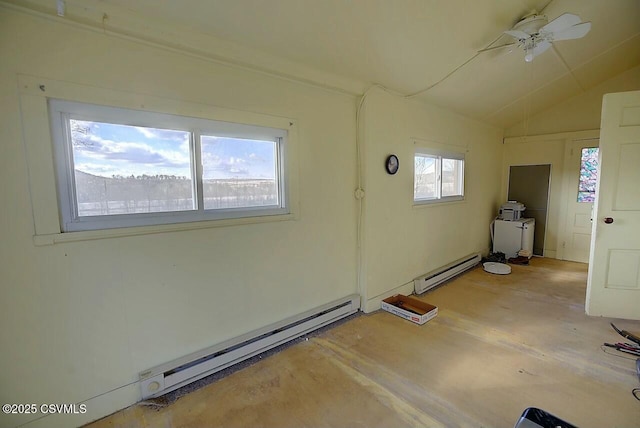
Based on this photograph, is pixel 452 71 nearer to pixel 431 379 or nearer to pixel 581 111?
pixel 431 379

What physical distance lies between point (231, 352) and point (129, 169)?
1.44m

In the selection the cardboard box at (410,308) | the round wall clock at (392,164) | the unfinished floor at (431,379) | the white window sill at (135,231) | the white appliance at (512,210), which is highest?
the round wall clock at (392,164)

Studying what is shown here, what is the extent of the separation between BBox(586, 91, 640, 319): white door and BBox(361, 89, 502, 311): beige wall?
158cm

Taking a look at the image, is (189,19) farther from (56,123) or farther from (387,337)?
(387,337)

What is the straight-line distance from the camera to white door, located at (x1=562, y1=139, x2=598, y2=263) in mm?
4535

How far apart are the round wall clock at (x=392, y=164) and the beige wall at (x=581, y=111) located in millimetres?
3516

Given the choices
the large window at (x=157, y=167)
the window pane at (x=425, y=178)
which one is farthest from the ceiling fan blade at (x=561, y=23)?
the large window at (x=157, y=167)

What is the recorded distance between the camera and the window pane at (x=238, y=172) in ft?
6.76

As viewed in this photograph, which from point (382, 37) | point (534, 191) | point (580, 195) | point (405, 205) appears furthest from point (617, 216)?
point (382, 37)

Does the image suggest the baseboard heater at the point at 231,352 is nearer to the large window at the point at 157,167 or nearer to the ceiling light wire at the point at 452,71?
the large window at the point at 157,167

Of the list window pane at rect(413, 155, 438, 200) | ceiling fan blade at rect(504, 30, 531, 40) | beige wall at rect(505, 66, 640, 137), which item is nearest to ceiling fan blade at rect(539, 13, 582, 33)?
ceiling fan blade at rect(504, 30, 531, 40)

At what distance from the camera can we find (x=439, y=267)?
158 inches

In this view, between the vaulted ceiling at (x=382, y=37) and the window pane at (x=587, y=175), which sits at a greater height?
the vaulted ceiling at (x=382, y=37)

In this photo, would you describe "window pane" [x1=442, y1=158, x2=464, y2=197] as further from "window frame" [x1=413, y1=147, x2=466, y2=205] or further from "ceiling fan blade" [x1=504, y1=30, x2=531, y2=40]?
"ceiling fan blade" [x1=504, y1=30, x2=531, y2=40]
